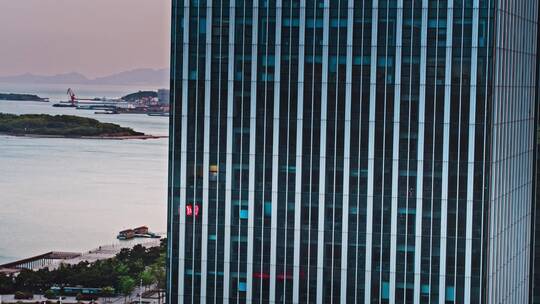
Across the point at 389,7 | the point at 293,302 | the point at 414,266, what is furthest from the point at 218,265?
the point at 389,7

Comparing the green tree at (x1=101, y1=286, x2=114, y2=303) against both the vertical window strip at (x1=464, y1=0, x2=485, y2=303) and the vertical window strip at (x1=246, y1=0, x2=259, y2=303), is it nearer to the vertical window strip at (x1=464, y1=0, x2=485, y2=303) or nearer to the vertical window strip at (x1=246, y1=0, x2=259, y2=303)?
the vertical window strip at (x1=246, y1=0, x2=259, y2=303)

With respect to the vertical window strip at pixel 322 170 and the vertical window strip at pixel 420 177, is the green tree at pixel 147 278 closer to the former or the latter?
the vertical window strip at pixel 322 170

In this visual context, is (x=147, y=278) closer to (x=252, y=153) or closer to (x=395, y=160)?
(x=252, y=153)

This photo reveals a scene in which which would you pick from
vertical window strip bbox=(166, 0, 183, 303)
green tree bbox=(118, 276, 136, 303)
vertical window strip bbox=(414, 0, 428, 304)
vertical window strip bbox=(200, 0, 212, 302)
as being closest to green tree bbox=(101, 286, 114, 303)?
green tree bbox=(118, 276, 136, 303)

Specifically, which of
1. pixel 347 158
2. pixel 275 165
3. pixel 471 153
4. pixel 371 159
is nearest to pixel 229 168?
pixel 275 165

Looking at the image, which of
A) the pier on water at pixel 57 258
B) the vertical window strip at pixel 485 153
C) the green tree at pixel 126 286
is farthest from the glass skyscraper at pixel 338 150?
the pier on water at pixel 57 258
